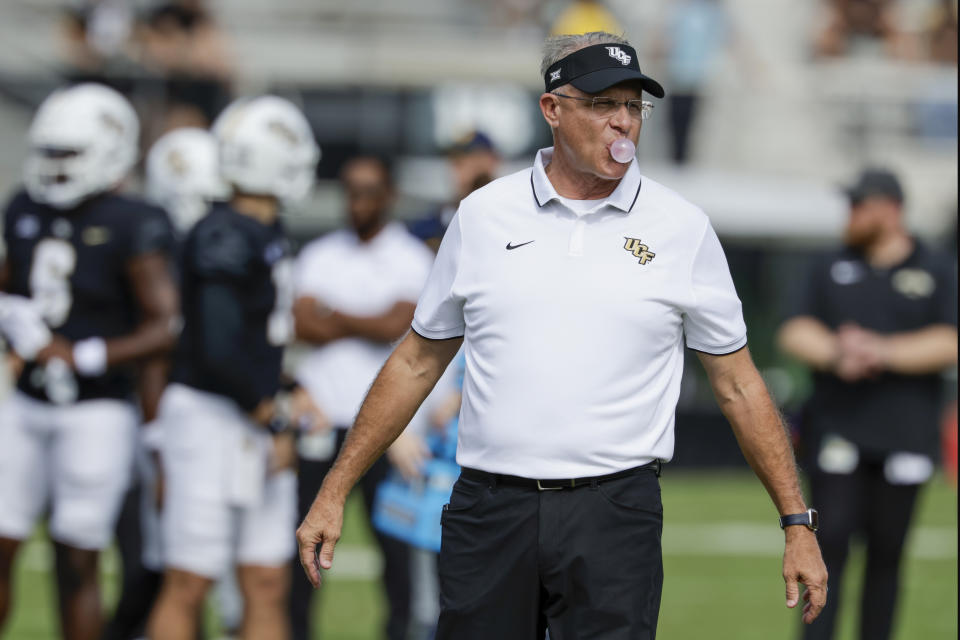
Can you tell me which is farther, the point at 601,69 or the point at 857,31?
the point at 857,31

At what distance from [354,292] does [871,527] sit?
2.68m

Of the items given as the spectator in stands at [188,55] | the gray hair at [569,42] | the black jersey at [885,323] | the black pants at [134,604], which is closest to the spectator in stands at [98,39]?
the spectator in stands at [188,55]

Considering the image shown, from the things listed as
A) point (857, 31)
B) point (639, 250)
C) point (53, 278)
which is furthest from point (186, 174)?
point (857, 31)

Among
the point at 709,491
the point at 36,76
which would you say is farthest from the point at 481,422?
the point at 36,76

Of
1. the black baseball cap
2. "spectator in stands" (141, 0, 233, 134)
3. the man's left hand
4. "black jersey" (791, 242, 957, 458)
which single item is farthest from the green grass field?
"spectator in stands" (141, 0, 233, 134)

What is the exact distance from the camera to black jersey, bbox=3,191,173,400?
668 cm

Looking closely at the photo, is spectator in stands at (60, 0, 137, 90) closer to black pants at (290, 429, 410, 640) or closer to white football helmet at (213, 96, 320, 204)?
black pants at (290, 429, 410, 640)

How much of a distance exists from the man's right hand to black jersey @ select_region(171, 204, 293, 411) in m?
1.56

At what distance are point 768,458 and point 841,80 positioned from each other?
52.2ft

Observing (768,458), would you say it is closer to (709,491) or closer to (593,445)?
(593,445)

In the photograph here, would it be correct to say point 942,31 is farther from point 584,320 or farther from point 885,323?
point 584,320

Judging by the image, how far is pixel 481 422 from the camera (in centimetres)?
447

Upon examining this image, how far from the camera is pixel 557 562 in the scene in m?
4.39

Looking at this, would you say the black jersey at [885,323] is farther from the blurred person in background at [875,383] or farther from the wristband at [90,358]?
the wristband at [90,358]
